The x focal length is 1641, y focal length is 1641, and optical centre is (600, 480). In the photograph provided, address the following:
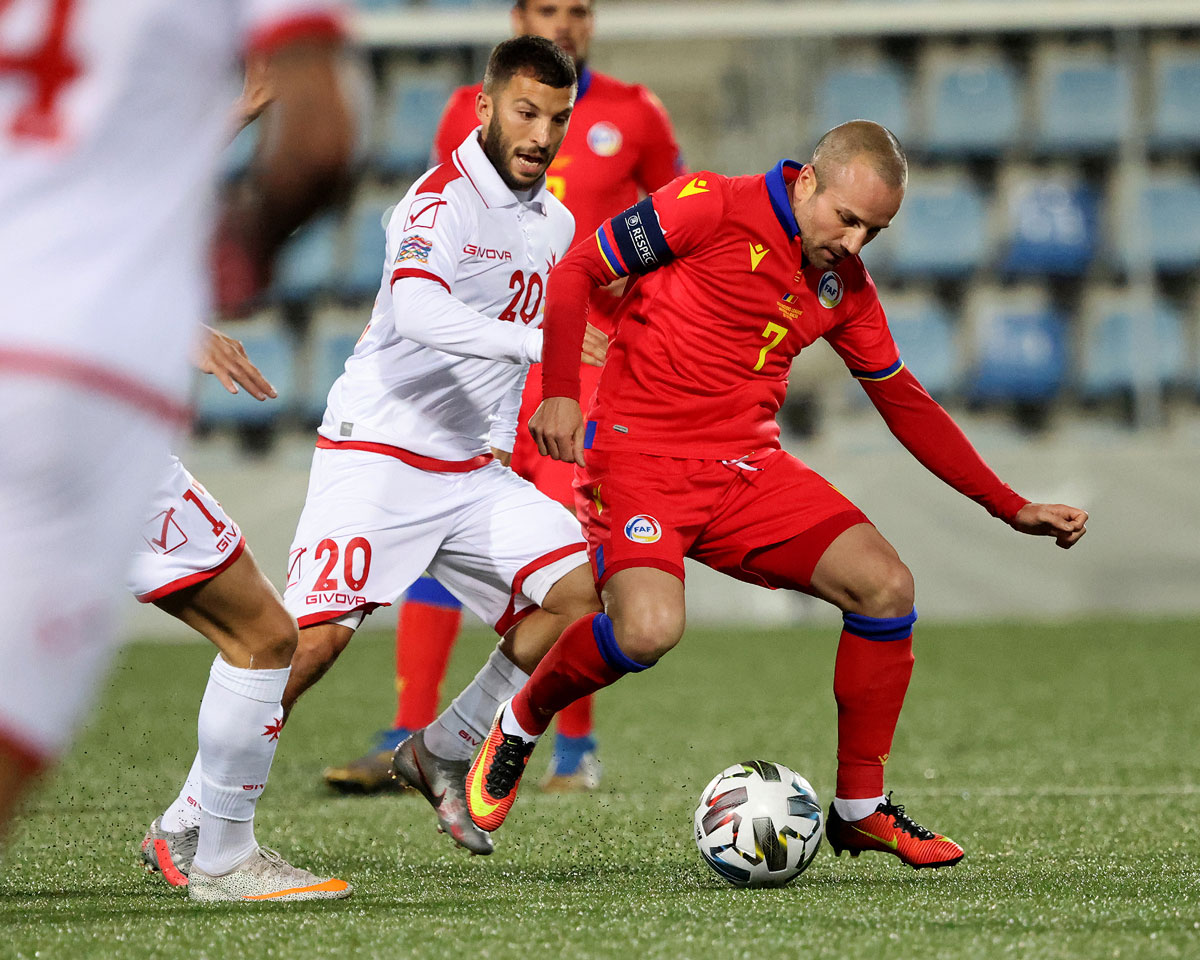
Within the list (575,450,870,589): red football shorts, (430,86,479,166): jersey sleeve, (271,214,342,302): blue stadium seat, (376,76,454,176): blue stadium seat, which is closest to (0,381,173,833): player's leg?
(575,450,870,589): red football shorts

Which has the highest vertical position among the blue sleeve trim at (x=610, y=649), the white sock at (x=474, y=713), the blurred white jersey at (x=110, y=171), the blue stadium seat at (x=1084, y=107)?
the blue stadium seat at (x=1084, y=107)

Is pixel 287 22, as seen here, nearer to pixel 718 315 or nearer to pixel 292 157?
pixel 292 157

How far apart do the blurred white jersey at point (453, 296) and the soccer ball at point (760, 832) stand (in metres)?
1.02

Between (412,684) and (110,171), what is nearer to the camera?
(110,171)

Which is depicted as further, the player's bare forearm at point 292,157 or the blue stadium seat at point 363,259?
the blue stadium seat at point 363,259

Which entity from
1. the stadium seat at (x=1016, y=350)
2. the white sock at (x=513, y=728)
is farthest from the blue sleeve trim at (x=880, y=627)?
the stadium seat at (x=1016, y=350)

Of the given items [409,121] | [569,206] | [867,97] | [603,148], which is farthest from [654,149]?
[867,97]

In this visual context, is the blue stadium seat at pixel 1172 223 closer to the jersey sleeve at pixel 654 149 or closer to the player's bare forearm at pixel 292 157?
the jersey sleeve at pixel 654 149

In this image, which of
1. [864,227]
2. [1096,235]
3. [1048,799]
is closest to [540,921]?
[864,227]

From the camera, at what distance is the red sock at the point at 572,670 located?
3314 millimetres

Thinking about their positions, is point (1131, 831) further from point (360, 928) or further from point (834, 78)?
point (834, 78)

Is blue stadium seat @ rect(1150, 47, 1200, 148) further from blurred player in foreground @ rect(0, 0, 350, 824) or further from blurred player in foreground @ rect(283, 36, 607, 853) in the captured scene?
blurred player in foreground @ rect(0, 0, 350, 824)

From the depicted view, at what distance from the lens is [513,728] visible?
3449 millimetres

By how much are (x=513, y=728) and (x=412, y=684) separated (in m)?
1.27
